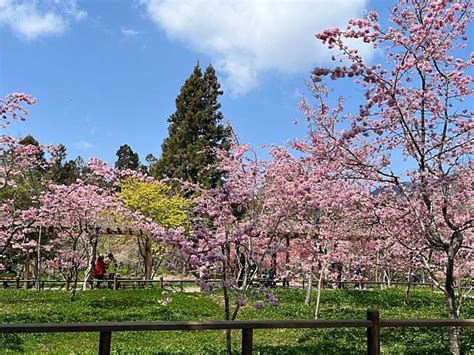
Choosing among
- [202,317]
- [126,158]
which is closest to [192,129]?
[126,158]

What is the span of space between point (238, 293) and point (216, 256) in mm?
760

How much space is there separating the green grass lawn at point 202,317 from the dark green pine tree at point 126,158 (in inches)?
1792

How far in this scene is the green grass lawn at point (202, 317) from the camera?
27.3 ft

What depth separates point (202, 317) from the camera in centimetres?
1241

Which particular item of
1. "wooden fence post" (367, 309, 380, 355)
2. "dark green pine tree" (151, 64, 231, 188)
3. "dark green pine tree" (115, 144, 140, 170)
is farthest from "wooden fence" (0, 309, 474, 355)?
"dark green pine tree" (115, 144, 140, 170)

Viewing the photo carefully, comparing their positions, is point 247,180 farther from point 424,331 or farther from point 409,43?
point 424,331

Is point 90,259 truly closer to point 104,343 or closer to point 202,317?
point 202,317

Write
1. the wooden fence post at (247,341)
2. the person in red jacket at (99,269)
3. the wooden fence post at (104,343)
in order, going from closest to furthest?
the wooden fence post at (104,343) < the wooden fence post at (247,341) < the person in red jacket at (99,269)

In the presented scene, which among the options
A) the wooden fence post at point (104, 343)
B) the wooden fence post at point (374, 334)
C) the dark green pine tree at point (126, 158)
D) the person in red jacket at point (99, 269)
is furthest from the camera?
the dark green pine tree at point (126, 158)

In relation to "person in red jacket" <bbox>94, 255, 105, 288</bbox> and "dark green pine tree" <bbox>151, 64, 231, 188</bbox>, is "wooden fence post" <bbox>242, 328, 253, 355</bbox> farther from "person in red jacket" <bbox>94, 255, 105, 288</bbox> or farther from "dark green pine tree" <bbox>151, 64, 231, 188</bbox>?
"dark green pine tree" <bbox>151, 64, 231, 188</bbox>

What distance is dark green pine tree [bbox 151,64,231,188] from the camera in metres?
40.9

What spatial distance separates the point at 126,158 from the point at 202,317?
5258 centimetres

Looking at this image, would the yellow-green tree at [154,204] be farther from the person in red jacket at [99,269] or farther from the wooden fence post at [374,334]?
the wooden fence post at [374,334]

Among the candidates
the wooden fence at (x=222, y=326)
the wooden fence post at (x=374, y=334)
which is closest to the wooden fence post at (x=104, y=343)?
the wooden fence at (x=222, y=326)
